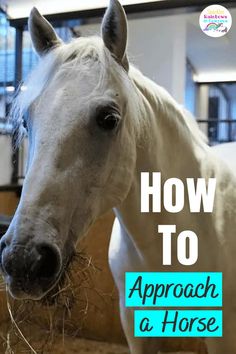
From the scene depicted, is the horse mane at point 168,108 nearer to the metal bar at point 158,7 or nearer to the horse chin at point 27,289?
the metal bar at point 158,7

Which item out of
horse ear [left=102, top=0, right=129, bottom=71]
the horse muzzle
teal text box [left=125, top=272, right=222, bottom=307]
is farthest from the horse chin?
horse ear [left=102, top=0, right=129, bottom=71]

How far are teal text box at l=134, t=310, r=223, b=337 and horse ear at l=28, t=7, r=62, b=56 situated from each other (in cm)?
37

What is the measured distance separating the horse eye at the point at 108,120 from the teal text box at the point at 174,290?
22 centimetres

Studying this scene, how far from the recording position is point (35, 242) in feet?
1.37

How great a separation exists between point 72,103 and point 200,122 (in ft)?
1.05

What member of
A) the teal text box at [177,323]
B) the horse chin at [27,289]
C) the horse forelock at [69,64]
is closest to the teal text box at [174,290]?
the teal text box at [177,323]

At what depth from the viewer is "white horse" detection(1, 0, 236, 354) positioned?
0.44 meters

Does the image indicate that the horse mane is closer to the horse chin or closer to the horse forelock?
the horse forelock

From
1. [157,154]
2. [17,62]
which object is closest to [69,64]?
[157,154]

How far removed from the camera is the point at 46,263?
1.42ft

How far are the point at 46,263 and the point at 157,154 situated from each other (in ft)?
0.77

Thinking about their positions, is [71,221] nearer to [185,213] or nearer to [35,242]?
[35,242]

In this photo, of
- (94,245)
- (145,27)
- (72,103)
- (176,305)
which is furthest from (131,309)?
(145,27)

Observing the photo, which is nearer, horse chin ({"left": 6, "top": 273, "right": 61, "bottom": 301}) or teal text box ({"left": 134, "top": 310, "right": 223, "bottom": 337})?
horse chin ({"left": 6, "top": 273, "right": 61, "bottom": 301})
